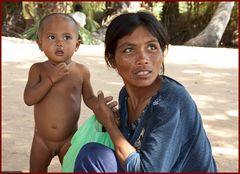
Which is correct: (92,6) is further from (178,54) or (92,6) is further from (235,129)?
(235,129)

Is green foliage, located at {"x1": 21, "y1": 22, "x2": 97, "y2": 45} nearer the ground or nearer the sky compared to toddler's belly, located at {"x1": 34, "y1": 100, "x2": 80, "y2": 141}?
nearer the ground

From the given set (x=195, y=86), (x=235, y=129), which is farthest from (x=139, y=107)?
(x=195, y=86)

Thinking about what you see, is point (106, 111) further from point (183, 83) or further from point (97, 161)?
point (183, 83)

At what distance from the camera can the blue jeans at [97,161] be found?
174cm

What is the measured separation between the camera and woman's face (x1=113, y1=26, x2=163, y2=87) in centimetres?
171

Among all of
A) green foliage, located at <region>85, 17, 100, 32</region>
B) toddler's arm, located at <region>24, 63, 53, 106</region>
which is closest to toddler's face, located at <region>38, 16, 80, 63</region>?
toddler's arm, located at <region>24, 63, 53, 106</region>

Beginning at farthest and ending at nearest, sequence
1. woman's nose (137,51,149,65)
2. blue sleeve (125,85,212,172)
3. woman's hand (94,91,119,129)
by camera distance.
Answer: woman's hand (94,91,119,129) → woman's nose (137,51,149,65) → blue sleeve (125,85,212,172)

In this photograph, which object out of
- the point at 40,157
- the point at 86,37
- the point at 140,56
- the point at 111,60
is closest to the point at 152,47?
the point at 140,56

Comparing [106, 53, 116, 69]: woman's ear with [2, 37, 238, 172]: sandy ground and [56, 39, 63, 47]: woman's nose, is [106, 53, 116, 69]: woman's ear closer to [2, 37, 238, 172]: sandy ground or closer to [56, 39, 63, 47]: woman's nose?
[56, 39, 63, 47]: woman's nose

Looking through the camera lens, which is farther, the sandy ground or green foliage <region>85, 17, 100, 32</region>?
green foliage <region>85, 17, 100, 32</region>

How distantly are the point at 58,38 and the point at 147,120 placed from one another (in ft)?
2.83

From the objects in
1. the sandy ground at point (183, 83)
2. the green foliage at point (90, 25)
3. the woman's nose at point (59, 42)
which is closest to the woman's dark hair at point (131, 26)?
the woman's nose at point (59, 42)

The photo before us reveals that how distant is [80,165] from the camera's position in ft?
5.76

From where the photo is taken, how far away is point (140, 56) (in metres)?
1.71
